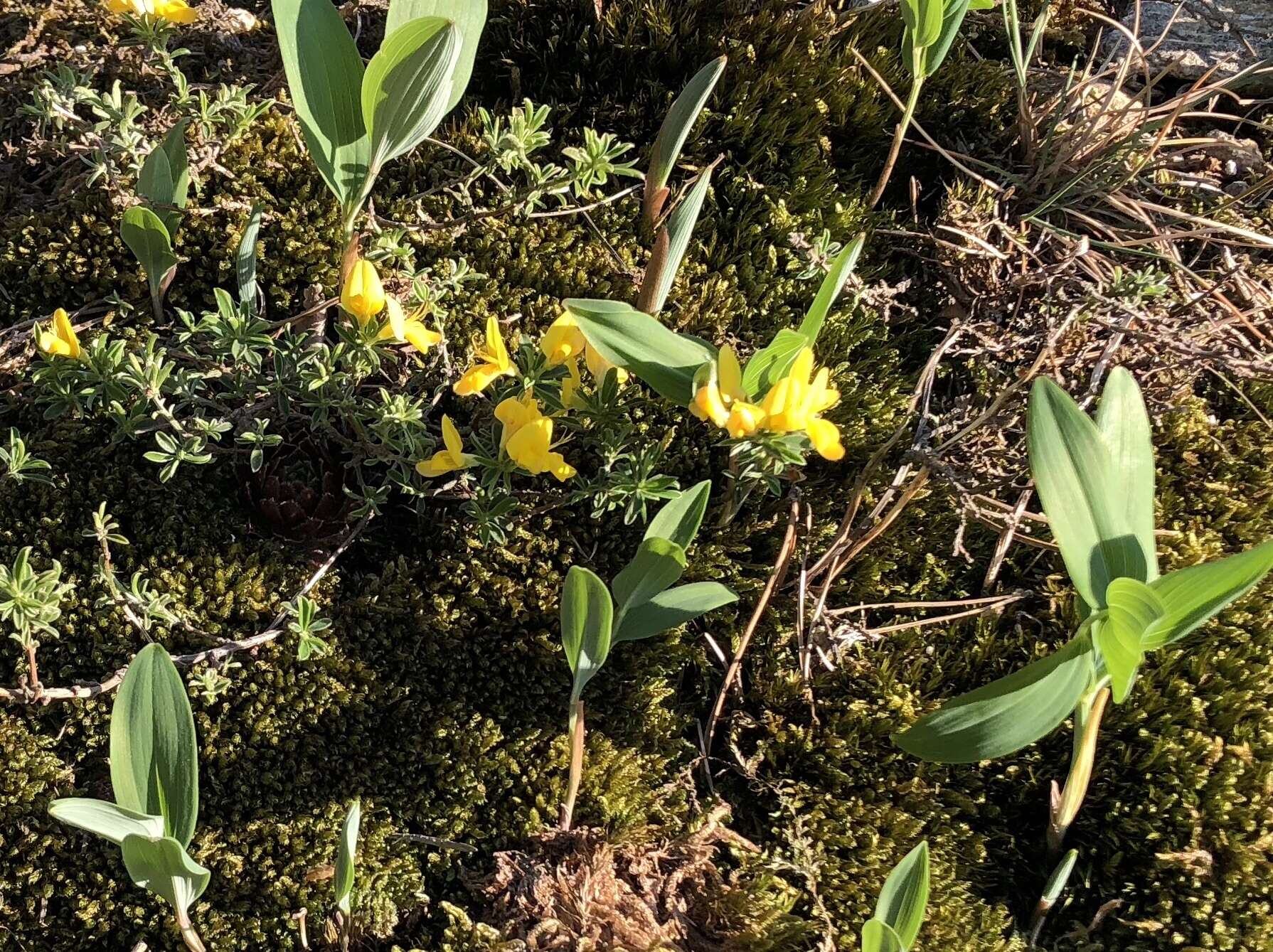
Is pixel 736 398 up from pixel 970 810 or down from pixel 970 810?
up

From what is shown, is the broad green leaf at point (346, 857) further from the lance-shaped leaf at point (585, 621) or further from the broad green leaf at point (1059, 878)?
the broad green leaf at point (1059, 878)

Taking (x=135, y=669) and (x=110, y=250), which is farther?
(x=110, y=250)

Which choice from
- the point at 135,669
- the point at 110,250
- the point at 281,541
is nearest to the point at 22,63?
the point at 110,250

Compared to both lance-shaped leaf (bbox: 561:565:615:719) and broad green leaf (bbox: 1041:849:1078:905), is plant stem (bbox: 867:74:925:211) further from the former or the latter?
broad green leaf (bbox: 1041:849:1078:905)

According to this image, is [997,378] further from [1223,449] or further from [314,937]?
[314,937]

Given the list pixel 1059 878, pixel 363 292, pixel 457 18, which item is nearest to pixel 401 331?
pixel 363 292

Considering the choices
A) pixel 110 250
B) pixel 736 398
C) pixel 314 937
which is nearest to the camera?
pixel 736 398
